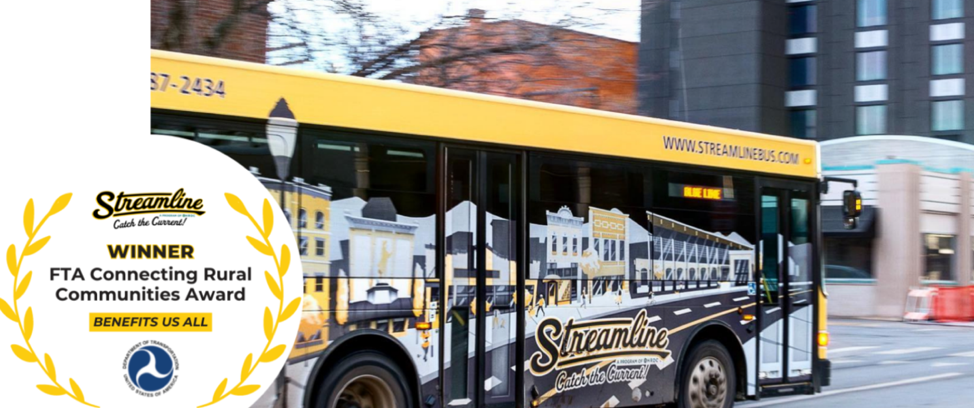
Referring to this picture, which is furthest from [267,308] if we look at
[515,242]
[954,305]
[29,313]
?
[954,305]

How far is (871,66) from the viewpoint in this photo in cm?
6219

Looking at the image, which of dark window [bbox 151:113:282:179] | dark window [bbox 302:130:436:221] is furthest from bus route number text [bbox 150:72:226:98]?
dark window [bbox 302:130:436:221]

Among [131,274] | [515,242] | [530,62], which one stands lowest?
[131,274]

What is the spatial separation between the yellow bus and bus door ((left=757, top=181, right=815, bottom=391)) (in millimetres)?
21

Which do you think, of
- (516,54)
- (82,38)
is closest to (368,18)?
(516,54)

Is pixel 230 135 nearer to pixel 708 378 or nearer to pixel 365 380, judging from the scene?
pixel 365 380

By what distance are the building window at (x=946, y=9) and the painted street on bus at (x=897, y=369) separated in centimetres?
3204

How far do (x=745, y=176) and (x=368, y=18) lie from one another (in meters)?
5.14

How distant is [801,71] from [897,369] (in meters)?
47.3

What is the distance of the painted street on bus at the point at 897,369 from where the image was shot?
1345 centimetres

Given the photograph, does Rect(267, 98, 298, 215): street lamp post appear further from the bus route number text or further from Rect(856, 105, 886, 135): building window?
Rect(856, 105, 886, 135): building window

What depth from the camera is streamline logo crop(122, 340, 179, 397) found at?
4.78 metres

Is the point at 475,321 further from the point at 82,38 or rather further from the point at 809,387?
the point at 809,387

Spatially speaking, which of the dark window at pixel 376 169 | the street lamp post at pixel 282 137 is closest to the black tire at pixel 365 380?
the dark window at pixel 376 169
